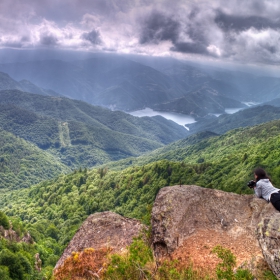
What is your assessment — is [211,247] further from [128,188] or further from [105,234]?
[128,188]

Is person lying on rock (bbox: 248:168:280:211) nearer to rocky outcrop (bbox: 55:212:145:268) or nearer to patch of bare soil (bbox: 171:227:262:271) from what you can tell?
patch of bare soil (bbox: 171:227:262:271)

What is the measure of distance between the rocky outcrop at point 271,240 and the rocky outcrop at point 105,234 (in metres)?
9.24

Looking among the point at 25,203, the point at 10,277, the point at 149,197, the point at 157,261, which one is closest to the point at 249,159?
the point at 149,197

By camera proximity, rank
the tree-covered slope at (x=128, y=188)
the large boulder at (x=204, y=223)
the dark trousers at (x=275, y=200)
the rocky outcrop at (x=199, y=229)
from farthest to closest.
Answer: the tree-covered slope at (x=128, y=188), the dark trousers at (x=275, y=200), the large boulder at (x=204, y=223), the rocky outcrop at (x=199, y=229)

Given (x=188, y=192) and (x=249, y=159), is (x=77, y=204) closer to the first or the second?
(x=249, y=159)

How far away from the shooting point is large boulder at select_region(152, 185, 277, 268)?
16.0m

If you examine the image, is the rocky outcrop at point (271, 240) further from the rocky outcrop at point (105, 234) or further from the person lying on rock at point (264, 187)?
the rocky outcrop at point (105, 234)

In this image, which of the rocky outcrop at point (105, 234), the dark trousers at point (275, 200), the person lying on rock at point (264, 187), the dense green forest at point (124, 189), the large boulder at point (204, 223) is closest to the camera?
the large boulder at point (204, 223)

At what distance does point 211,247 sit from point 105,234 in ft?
30.0

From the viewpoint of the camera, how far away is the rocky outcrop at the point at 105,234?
19531 millimetres

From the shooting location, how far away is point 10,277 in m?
56.4

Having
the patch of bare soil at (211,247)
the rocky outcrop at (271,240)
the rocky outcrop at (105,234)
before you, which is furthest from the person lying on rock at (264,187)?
the rocky outcrop at (105,234)

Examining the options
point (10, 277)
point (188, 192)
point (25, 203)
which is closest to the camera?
point (188, 192)

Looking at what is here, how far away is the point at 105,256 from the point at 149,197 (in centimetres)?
12289
